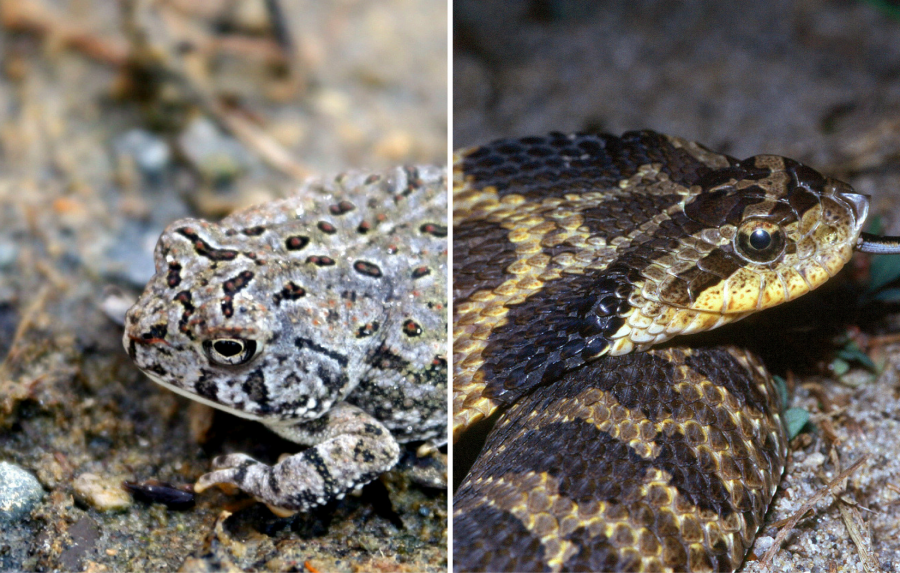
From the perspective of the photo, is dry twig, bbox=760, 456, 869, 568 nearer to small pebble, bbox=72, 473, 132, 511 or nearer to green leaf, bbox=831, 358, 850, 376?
green leaf, bbox=831, 358, 850, 376

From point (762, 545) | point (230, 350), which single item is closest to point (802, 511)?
point (762, 545)

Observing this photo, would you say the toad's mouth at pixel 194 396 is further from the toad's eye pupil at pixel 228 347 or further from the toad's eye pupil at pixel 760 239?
the toad's eye pupil at pixel 760 239

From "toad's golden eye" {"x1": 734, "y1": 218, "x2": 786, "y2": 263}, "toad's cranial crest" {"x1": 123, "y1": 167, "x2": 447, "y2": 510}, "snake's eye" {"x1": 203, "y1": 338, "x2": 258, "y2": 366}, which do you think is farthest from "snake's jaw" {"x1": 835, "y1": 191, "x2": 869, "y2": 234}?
"snake's eye" {"x1": 203, "y1": 338, "x2": 258, "y2": 366}

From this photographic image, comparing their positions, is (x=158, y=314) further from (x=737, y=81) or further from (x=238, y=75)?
(x=737, y=81)

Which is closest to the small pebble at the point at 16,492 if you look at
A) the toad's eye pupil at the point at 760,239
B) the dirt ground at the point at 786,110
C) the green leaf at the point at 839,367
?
the dirt ground at the point at 786,110

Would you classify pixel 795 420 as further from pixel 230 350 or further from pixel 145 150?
pixel 145 150

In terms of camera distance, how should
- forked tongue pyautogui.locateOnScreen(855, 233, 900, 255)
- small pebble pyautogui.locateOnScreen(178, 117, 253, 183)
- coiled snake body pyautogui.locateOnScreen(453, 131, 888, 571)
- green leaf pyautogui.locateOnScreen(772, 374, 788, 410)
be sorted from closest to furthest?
coiled snake body pyautogui.locateOnScreen(453, 131, 888, 571)
forked tongue pyautogui.locateOnScreen(855, 233, 900, 255)
green leaf pyautogui.locateOnScreen(772, 374, 788, 410)
small pebble pyautogui.locateOnScreen(178, 117, 253, 183)
